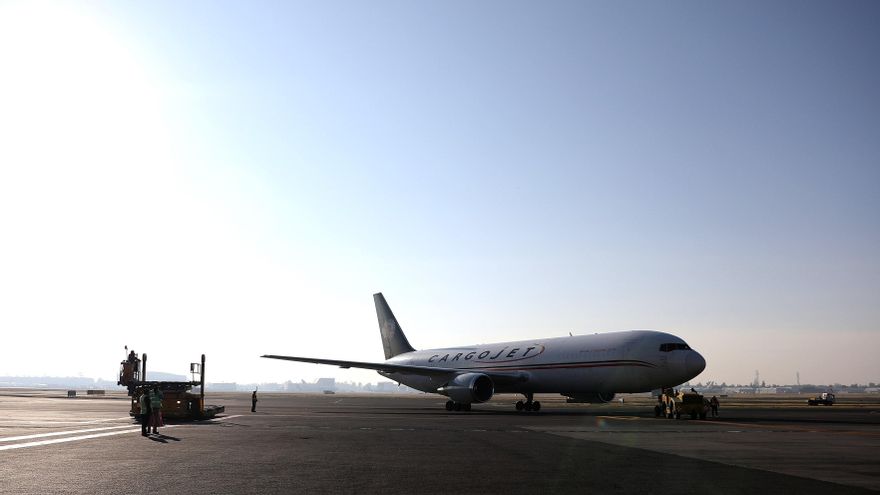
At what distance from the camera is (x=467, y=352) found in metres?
53.1

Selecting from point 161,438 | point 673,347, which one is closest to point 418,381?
point 673,347

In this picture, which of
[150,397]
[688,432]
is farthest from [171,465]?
[688,432]

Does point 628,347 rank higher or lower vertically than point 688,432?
higher

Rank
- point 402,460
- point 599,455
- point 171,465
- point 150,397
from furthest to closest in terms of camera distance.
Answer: point 150,397 < point 599,455 < point 402,460 < point 171,465

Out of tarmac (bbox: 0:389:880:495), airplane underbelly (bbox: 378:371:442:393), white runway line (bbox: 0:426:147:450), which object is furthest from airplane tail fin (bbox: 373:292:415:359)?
white runway line (bbox: 0:426:147:450)

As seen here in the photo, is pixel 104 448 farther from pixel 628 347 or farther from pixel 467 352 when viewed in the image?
pixel 467 352

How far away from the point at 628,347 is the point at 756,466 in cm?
2527

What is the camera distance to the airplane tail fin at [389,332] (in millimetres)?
65062

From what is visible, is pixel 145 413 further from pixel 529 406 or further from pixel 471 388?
pixel 529 406

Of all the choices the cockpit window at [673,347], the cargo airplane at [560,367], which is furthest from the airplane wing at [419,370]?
the cockpit window at [673,347]

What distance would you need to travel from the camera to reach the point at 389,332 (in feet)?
217

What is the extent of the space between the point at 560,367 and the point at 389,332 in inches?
998

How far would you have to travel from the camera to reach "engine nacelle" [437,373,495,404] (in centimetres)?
4394

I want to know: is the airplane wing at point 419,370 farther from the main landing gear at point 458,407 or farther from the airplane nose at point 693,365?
the airplane nose at point 693,365
